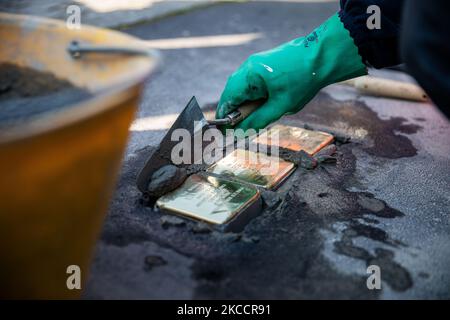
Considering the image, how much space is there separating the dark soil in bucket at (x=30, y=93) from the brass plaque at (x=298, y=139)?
1.22 meters

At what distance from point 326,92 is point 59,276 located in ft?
7.97

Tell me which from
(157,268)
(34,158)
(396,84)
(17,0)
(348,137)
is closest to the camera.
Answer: (34,158)

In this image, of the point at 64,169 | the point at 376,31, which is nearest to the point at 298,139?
the point at 376,31

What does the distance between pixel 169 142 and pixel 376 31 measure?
1.01 m

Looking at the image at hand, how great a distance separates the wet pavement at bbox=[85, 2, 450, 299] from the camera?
1530 mm

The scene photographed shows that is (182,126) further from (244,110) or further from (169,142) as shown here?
(244,110)

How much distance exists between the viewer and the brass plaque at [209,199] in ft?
5.91

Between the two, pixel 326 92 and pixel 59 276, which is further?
pixel 326 92

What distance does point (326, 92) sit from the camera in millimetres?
3195

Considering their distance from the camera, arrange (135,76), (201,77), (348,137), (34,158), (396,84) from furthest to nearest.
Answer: (201,77)
(396,84)
(348,137)
(135,76)
(34,158)

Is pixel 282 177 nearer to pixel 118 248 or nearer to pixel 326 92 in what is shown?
pixel 118 248

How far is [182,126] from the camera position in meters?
1.95

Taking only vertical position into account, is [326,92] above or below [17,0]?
below

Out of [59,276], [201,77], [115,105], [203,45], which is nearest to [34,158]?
[115,105]
